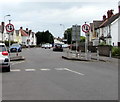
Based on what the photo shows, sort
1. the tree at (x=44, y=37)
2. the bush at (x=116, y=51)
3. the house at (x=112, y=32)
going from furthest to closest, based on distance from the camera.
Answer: the tree at (x=44, y=37) < the house at (x=112, y=32) < the bush at (x=116, y=51)

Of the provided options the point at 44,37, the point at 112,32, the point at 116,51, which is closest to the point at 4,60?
the point at 116,51

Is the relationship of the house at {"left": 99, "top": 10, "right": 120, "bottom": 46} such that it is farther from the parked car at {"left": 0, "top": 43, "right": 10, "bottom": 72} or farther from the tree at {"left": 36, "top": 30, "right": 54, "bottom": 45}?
the tree at {"left": 36, "top": 30, "right": 54, "bottom": 45}

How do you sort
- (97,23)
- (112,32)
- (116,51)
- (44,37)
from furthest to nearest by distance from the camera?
(44,37)
(97,23)
(112,32)
(116,51)

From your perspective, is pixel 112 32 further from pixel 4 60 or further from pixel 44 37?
pixel 44 37

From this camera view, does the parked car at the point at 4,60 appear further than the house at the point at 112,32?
No

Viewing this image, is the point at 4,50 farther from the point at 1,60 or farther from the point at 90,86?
the point at 90,86

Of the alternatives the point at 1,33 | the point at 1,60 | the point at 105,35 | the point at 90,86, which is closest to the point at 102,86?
the point at 90,86

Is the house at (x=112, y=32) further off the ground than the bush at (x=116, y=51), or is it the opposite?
the house at (x=112, y=32)

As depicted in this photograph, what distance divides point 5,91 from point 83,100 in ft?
10.4

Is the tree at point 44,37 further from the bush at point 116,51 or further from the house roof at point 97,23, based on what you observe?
the bush at point 116,51

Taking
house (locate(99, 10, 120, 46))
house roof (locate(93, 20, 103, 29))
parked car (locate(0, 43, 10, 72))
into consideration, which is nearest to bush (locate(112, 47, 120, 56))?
parked car (locate(0, 43, 10, 72))

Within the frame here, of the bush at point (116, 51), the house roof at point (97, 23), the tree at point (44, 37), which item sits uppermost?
the house roof at point (97, 23)

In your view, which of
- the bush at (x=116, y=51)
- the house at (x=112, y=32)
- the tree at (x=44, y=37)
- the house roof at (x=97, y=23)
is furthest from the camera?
the tree at (x=44, y=37)

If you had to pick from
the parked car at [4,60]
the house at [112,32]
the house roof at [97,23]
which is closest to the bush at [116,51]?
the parked car at [4,60]
